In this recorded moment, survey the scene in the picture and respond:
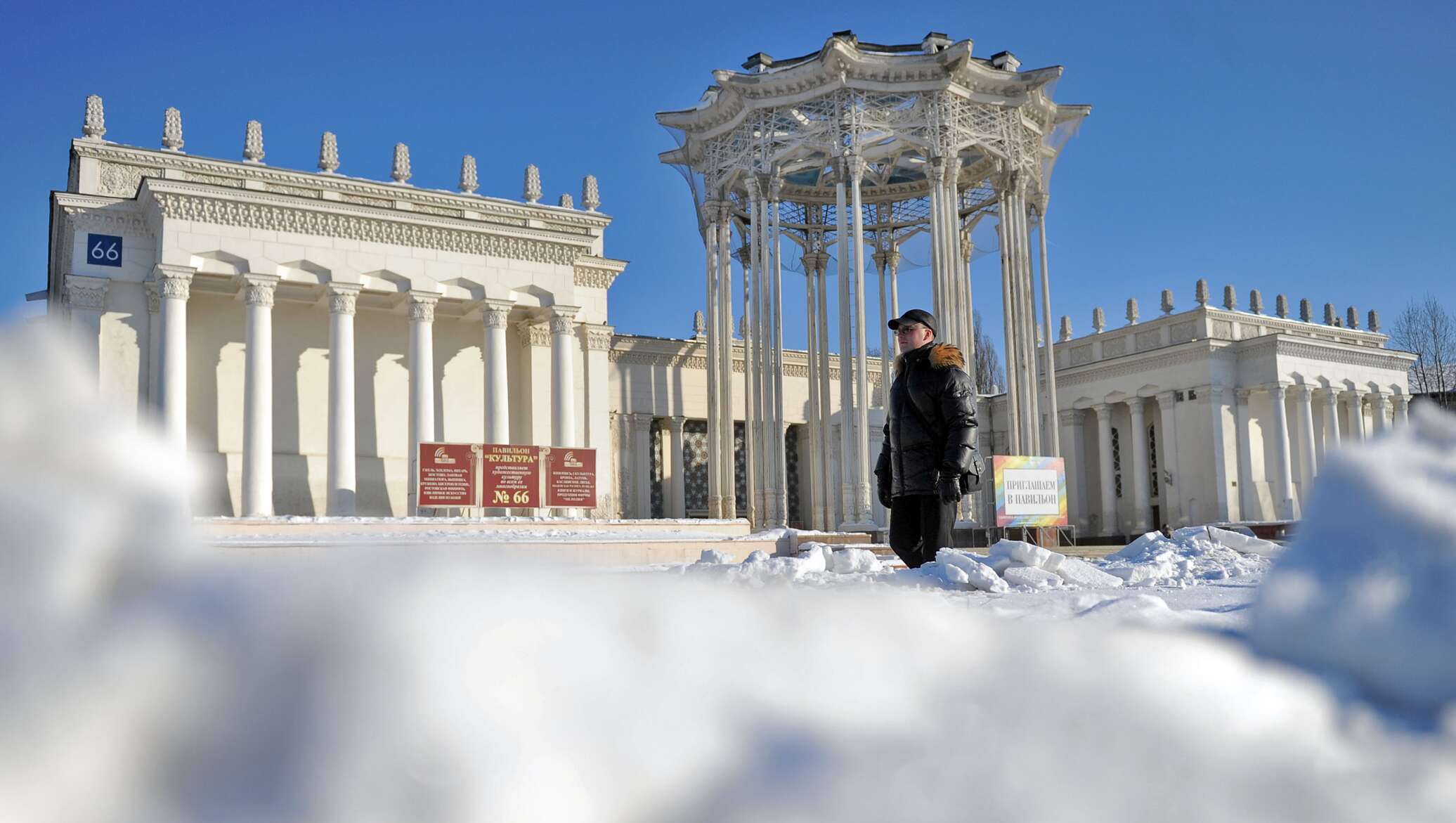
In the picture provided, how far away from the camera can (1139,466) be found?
35656mm

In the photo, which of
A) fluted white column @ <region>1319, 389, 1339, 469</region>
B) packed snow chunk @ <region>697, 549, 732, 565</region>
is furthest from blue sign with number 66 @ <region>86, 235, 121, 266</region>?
fluted white column @ <region>1319, 389, 1339, 469</region>

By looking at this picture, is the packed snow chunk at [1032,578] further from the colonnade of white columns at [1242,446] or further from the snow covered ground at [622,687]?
the colonnade of white columns at [1242,446]

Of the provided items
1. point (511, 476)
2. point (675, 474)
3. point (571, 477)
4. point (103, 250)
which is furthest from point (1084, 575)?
point (675, 474)

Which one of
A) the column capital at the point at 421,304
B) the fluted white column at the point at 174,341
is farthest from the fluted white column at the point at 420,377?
the fluted white column at the point at 174,341

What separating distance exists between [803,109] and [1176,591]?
20.2 meters

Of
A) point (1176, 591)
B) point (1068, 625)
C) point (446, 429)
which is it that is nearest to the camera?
point (1068, 625)

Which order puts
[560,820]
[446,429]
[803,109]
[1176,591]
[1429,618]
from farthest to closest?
[446,429], [803,109], [1176,591], [1429,618], [560,820]

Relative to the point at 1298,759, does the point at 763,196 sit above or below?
above

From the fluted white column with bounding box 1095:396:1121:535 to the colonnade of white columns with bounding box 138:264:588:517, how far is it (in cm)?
2072

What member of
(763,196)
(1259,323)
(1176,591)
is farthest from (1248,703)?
(1259,323)

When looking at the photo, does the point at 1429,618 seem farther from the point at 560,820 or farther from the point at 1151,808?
the point at 560,820

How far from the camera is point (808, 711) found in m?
1.06

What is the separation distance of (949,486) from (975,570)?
1360mm

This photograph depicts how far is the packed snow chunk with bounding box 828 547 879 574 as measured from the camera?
638 centimetres
